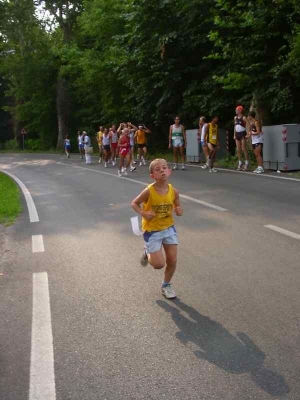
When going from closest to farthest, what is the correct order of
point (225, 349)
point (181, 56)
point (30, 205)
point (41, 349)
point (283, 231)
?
1. point (225, 349)
2. point (41, 349)
3. point (283, 231)
4. point (30, 205)
5. point (181, 56)

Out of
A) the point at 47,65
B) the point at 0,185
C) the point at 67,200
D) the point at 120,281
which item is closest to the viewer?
the point at 120,281

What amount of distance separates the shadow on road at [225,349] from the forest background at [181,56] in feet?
51.2

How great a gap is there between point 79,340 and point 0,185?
48.8 feet

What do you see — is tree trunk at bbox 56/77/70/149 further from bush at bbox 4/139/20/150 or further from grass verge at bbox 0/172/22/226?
grass verge at bbox 0/172/22/226

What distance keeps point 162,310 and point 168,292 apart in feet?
1.23

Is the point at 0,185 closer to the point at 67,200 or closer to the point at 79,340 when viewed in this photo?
the point at 67,200

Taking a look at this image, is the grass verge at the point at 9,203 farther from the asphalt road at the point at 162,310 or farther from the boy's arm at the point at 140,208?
the boy's arm at the point at 140,208

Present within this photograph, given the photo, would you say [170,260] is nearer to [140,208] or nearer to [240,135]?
[140,208]

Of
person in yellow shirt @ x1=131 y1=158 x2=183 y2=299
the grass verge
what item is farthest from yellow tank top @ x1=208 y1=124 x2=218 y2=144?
person in yellow shirt @ x1=131 y1=158 x2=183 y2=299

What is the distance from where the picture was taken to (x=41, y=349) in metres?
4.50

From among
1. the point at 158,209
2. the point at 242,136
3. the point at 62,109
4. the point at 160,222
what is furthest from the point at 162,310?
the point at 62,109

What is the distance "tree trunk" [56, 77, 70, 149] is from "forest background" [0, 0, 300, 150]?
11.8 feet

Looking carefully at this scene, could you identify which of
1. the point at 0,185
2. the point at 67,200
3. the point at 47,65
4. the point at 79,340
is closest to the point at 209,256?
the point at 79,340

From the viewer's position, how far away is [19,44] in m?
61.7
